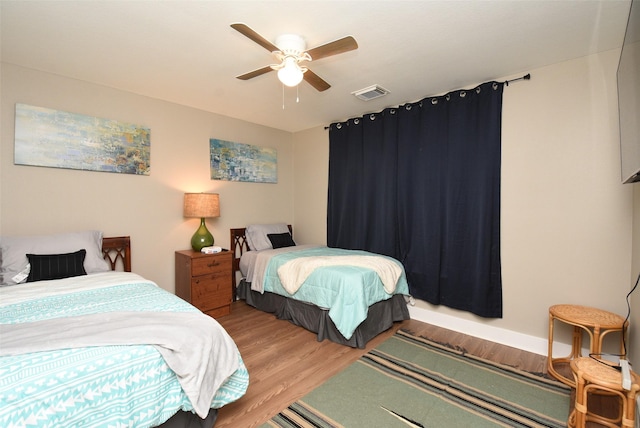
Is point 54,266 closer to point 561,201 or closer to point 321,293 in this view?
point 321,293

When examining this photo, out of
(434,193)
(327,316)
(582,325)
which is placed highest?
(434,193)

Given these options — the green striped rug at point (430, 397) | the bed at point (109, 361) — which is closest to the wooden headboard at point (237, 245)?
the bed at point (109, 361)

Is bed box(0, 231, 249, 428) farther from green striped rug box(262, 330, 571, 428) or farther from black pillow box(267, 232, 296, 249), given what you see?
black pillow box(267, 232, 296, 249)

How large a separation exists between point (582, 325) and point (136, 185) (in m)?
4.12

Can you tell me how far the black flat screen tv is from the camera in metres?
1.43

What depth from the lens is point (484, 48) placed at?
2281 millimetres

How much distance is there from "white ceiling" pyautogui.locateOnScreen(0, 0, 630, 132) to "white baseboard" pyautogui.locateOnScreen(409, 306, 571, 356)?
7.73ft

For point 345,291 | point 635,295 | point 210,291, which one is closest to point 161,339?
point 345,291

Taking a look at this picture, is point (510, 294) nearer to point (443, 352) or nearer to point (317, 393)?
point (443, 352)

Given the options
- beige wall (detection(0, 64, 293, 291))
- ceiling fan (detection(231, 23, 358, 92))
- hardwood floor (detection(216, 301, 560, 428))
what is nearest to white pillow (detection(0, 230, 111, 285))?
beige wall (detection(0, 64, 293, 291))

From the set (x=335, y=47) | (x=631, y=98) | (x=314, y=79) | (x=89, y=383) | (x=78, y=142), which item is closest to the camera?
(x=89, y=383)

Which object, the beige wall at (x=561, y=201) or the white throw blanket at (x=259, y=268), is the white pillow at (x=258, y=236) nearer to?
the white throw blanket at (x=259, y=268)

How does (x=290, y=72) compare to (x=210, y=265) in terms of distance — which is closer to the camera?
(x=290, y=72)

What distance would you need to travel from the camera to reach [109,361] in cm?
127
